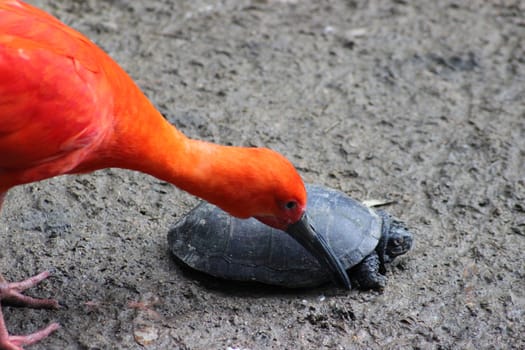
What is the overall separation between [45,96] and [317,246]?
5.40 ft

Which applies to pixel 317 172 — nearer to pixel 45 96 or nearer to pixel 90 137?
pixel 90 137

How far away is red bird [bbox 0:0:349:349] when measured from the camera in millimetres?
3818

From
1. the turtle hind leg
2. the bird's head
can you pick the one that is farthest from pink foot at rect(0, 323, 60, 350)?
the turtle hind leg

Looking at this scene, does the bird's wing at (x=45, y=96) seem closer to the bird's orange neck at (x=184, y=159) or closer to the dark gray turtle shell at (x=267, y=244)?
the bird's orange neck at (x=184, y=159)

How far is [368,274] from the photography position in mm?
4559

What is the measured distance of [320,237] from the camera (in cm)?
446

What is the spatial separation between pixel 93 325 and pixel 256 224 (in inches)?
41.8

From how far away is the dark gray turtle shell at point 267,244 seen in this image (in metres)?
4.50

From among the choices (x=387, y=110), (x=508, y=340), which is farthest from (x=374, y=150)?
(x=508, y=340)

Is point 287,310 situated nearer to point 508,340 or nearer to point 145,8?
point 508,340

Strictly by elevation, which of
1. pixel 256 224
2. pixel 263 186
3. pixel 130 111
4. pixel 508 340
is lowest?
pixel 508 340

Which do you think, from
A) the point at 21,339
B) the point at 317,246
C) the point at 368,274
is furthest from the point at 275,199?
the point at 21,339

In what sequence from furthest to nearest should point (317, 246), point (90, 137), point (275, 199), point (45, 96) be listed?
point (317, 246), point (275, 199), point (90, 137), point (45, 96)

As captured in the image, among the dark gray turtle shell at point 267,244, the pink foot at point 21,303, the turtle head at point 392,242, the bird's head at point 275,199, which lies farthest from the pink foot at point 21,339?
the turtle head at point 392,242
